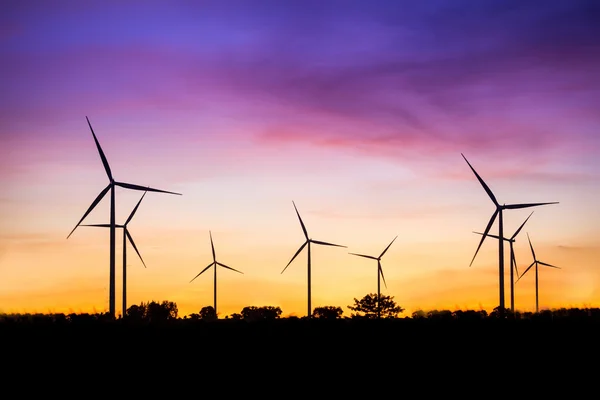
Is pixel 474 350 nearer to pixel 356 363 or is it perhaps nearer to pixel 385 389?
pixel 356 363

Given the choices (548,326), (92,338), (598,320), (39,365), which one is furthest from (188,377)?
(598,320)

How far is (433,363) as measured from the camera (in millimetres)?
45219

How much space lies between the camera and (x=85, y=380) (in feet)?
132

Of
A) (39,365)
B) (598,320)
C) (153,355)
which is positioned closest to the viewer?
(39,365)

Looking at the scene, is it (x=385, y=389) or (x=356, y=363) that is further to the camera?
(x=356, y=363)

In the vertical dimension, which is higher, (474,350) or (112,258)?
(112,258)

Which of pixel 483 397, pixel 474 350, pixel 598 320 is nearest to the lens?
pixel 483 397

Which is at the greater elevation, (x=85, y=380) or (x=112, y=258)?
(x=112, y=258)

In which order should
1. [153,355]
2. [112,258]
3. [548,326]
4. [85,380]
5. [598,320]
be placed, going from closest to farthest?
1. [85,380]
2. [153,355]
3. [548,326]
4. [598,320]
5. [112,258]

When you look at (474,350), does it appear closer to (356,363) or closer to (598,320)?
(356,363)

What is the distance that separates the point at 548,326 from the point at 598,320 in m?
8.37

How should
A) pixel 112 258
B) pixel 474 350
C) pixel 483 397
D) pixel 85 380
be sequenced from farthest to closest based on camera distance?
1. pixel 112 258
2. pixel 474 350
3. pixel 85 380
4. pixel 483 397

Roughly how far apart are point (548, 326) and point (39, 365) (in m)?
33.9

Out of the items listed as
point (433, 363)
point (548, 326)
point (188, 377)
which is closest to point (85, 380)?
point (188, 377)
